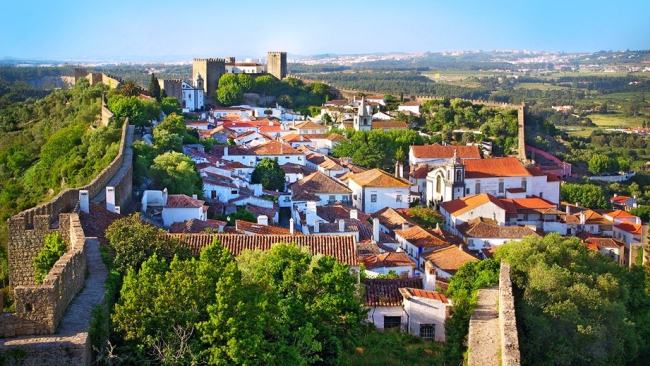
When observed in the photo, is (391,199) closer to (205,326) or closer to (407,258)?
(407,258)

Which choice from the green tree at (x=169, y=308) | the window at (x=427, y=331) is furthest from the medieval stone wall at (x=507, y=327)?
the green tree at (x=169, y=308)

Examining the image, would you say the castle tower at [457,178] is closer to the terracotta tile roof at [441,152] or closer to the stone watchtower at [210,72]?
the terracotta tile roof at [441,152]

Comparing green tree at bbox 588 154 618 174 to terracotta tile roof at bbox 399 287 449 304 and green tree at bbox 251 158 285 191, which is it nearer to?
green tree at bbox 251 158 285 191

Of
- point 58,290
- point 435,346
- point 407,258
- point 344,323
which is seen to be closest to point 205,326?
point 58,290

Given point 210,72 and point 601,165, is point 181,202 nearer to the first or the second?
point 601,165

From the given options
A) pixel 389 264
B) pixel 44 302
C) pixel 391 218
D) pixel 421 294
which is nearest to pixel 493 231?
pixel 391 218

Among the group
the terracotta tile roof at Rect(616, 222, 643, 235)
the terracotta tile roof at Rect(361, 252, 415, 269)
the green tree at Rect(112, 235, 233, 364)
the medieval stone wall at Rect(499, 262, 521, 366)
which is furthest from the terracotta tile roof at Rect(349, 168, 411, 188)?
the green tree at Rect(112, 235, 233, 364)
